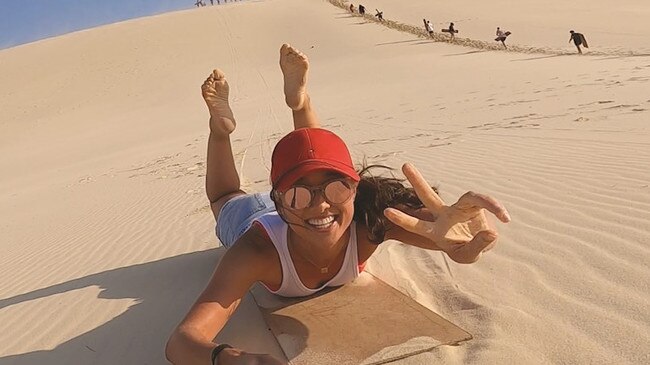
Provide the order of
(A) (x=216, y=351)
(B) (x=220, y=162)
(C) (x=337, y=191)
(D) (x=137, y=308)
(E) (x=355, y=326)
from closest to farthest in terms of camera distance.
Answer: (A) (x=216, y=351) < (C) (x=337, y=191) < (E) (x=355, y=326) < (D) (x=137, y=308) < (B) (x=220, y=162)

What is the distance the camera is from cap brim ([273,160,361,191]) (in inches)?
96.0

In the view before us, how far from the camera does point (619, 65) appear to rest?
557 inches

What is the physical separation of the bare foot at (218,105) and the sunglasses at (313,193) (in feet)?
6.37

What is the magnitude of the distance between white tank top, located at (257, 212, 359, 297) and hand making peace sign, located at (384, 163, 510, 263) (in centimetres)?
50

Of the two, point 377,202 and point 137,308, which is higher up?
point 377,202

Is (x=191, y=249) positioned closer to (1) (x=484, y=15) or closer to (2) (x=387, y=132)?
(2) (x=387, y=132)

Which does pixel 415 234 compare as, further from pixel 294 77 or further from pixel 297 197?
pixel 294 77

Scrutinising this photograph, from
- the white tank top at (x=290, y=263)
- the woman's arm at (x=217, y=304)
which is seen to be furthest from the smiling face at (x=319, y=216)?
the woman's arm at (x=217, y=304)

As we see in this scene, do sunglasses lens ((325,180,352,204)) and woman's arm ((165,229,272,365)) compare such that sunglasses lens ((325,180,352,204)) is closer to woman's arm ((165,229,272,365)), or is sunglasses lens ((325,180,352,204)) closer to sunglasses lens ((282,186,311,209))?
sunglasses lens ((282,186,311,209))

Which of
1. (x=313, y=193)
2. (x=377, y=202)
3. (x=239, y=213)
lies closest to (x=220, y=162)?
(x=239, y=213)

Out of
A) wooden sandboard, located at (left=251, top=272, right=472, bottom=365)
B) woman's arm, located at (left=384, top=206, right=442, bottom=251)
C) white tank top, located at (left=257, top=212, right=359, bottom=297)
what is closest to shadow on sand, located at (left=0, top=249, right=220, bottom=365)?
wooden sandboard, located at (left=251, top=272, right=472, bottom=365)

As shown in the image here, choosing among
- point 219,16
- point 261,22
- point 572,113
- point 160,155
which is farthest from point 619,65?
point 219,16

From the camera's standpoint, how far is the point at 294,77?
182 inches

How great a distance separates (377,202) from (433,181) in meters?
2.96
